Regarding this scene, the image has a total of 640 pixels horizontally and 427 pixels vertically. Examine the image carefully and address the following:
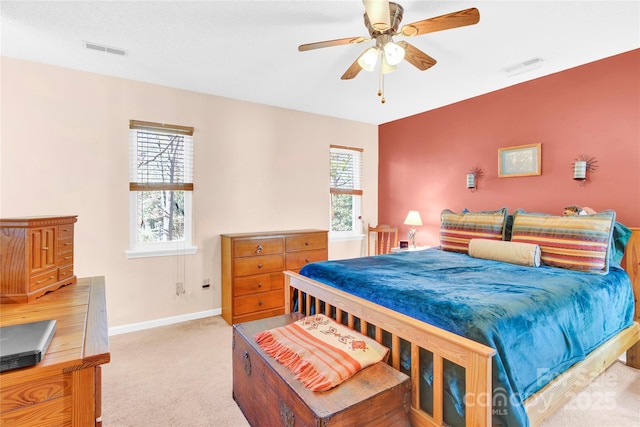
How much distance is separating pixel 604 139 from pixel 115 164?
14.8ft

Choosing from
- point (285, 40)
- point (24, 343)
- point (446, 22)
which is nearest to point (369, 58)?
point (446, 22)

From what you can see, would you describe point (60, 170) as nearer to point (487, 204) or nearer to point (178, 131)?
point (178, 131)

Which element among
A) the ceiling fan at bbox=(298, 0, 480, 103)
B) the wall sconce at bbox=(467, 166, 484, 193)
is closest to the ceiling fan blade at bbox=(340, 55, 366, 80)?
the ceiling fan at bbox=(298, 0, 480, 103)

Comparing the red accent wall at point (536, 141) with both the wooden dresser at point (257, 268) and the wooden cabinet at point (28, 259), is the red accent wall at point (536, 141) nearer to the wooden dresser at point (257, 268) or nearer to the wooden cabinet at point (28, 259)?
the wooden dresser at point (257, 268)

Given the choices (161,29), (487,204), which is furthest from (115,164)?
(487,204)

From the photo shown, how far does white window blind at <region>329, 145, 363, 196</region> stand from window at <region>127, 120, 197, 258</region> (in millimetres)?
2004

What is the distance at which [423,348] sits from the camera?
1439 millimetres

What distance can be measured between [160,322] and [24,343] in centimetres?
270

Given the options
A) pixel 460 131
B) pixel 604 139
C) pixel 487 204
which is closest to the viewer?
pixel 604 139

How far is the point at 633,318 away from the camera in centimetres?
240

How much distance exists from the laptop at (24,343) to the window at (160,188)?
2376 mm

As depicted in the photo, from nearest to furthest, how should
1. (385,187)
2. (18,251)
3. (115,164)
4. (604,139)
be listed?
(18,251)
(604,139)
(115,164)
(385,187)

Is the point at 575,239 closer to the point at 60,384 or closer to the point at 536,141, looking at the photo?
the point at 536,141

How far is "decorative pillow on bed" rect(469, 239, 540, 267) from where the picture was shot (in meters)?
2.46
